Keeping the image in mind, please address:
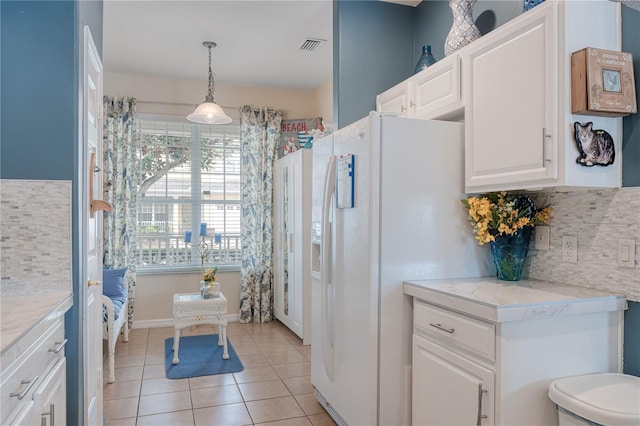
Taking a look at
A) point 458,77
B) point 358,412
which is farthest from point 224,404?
point 458,77

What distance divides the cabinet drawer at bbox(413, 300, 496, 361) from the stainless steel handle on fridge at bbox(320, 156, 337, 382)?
1.98ft

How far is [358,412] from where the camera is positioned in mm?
2164

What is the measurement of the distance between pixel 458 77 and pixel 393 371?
1521 millimetres

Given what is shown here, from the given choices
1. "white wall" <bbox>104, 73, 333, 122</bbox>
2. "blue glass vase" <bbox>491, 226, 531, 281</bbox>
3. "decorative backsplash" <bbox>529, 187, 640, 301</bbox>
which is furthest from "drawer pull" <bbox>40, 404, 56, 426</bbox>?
"white wall" <bbox>104, 73, 333, 122</bbox>

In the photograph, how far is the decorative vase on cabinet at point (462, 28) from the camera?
235 centimetres

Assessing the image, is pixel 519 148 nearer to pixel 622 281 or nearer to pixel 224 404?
pixel 622 281

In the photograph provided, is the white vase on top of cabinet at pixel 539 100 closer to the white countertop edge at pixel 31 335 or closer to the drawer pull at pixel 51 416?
the white countertop edge at pixel 31 335

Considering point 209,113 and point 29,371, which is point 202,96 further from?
point 29,371

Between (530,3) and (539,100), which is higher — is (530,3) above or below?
above

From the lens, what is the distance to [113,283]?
385cm

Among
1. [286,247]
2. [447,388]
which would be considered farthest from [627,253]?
[286,247]

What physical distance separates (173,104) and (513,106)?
4.03 metres

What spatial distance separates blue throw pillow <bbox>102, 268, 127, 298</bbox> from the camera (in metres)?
3.78

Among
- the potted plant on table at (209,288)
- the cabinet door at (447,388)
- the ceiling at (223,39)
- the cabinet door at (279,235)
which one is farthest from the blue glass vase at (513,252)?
the cabinet door at (279,235)
